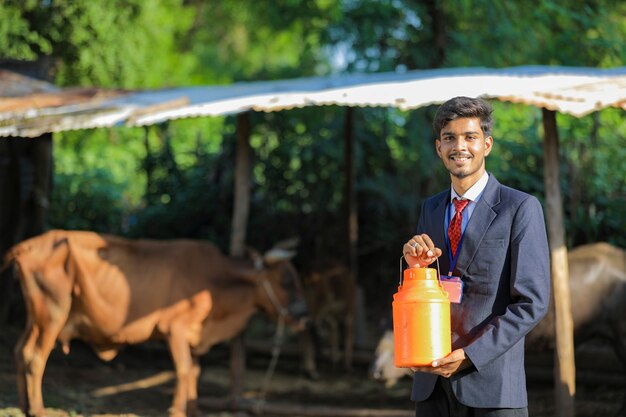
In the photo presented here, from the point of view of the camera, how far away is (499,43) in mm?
13109

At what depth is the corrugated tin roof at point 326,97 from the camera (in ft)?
23.0

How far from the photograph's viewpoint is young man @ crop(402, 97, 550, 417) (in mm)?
3166

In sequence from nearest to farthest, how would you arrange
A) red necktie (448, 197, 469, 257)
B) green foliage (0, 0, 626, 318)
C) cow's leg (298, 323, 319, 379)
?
red necktie (448, 197, 469, 257) < cow's leg (298, 323, 319, 379) < green foliage (0, 0, 626, 318)

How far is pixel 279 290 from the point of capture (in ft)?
29.7

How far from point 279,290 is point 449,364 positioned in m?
5.99

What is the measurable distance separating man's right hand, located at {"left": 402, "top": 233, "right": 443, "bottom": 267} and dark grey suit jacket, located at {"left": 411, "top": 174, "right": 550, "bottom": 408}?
0.69ft

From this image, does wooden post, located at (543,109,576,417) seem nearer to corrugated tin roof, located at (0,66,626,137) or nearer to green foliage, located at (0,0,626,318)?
corrugated tin roof, located at (0,66,626,137)

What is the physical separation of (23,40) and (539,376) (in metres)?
8.28

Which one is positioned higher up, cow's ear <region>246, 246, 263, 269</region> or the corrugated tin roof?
the corrugated tin roof

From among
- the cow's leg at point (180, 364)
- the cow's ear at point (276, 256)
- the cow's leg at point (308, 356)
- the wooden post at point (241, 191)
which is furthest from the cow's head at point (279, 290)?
the cow's leg at point (308, 356)

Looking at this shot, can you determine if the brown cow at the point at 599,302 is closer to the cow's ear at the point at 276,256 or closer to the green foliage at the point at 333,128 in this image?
the cow's ear at the point at 276,256

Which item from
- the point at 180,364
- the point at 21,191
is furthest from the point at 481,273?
the point at 21,191

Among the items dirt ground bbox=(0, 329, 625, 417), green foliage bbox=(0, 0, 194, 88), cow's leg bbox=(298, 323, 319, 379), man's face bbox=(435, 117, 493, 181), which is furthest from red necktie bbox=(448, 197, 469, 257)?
green foliage bbox=(0, 0, 194, 88)

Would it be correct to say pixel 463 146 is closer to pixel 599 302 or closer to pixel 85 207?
pixel 599 302
